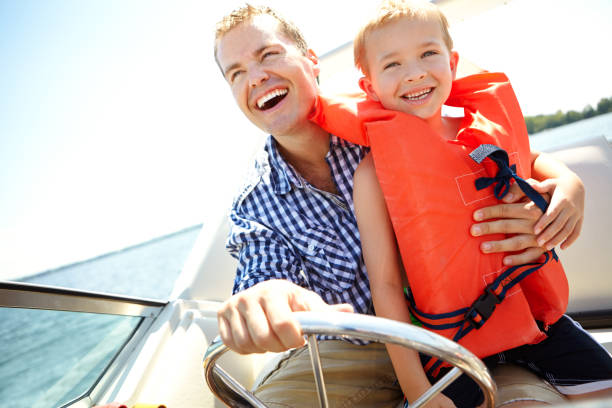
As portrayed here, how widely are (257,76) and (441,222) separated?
912 mm

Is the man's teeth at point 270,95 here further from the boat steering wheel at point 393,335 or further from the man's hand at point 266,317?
the boat steering wheel at point 393,335

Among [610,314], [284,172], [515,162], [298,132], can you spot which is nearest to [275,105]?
[298,132]

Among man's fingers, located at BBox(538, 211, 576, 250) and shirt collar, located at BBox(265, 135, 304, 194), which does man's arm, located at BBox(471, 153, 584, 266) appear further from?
shirt collar, located at BBox(265, 135, 304, 194)

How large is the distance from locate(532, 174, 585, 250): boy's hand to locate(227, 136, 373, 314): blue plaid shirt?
588 mm

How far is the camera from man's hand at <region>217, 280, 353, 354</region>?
2.46ft

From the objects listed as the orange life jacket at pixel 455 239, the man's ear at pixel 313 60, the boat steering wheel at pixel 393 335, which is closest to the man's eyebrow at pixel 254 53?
the man's ear at pixel 313 60

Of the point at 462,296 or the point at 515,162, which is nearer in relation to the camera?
the point at 462,296

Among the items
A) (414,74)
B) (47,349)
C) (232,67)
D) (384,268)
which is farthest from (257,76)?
(47,349)

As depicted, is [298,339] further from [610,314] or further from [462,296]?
[610,314]

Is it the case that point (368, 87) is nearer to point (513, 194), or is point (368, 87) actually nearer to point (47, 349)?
point (513, 194)

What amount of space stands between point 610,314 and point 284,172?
1491 millimetres

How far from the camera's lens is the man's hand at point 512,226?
1.25m

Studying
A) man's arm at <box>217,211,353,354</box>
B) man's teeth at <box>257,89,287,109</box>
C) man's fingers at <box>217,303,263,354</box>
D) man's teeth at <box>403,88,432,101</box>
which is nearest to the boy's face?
man's teeth at <box>403,88,432,101</box>

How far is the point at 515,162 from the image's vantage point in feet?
4.59
